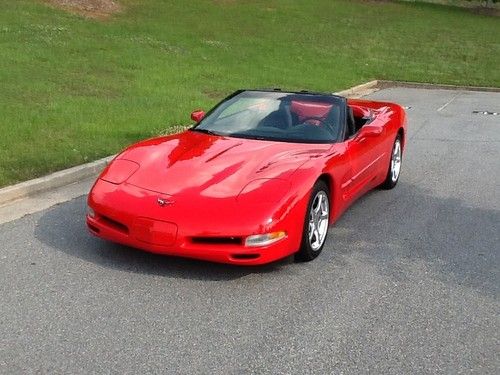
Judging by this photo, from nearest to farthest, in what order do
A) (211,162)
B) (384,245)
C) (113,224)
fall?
1. (113,224)
2. (211,162)
3. (384,245)

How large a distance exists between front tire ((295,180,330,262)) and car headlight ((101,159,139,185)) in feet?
4.55

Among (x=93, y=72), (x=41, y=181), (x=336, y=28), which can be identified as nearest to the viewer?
(x=41, y=181)

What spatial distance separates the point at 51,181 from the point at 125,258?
7.71 feet

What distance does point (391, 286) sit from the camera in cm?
487

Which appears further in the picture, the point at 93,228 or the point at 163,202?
the point at 93,228

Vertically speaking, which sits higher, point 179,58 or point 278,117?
point 278,117

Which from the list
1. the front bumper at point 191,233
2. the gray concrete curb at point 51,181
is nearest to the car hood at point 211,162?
the front bumper at point 191,233

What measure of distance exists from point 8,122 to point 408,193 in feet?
17.5

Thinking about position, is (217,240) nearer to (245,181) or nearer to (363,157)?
(245,181)

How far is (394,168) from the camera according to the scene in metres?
7.93

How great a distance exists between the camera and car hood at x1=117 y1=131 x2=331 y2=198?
507cm

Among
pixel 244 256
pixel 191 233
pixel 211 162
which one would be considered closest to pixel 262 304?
pixel 244 256

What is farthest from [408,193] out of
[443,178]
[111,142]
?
[111,142]

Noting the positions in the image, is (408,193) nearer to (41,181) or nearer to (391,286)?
(391,286)
